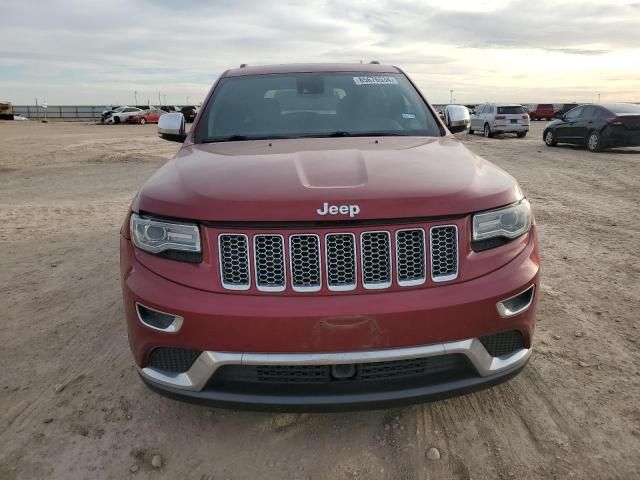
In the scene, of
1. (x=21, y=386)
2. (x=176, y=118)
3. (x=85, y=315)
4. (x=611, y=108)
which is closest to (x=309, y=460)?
(x=21, y=386)

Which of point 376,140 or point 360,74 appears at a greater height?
point 360,74

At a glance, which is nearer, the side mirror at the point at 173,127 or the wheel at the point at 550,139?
the side mirror at the point at 173,127

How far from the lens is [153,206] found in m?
A: 2.30

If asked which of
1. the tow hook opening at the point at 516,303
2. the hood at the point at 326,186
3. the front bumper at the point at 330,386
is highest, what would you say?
the hood at the point at 326,186

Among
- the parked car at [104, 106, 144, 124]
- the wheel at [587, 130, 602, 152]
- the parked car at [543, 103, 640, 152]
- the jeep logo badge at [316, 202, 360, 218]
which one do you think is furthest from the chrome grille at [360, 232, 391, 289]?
the parked car at [104, 106, 144, 124]

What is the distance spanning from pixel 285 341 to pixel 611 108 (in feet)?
55.2

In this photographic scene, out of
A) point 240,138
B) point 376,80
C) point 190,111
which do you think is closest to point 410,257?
point 240,138

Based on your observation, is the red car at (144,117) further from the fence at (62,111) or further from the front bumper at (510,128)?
the front bumper at (510,128)

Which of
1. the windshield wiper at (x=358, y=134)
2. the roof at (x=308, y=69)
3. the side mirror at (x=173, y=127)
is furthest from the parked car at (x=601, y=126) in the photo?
the side mirror at (x=173, y=127)

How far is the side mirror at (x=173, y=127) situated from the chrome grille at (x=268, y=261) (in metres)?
2.20

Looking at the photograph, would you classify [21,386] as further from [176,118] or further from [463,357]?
[463,357]

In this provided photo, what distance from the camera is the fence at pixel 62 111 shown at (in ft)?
219

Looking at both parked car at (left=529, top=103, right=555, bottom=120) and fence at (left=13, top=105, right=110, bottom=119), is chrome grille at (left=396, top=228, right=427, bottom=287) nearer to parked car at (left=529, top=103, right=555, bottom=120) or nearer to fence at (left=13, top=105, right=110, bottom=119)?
parked car at (left=529, top=103, right=555, bottom=120)

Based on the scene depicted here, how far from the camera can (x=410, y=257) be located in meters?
2.16
